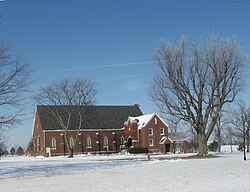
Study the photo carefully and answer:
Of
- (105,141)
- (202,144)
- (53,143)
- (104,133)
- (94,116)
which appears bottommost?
(202,144)

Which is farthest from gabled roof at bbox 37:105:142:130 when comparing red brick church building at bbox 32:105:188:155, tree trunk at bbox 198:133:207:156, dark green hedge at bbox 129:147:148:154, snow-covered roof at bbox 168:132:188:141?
tree trunk at bbox 198:133:207:156

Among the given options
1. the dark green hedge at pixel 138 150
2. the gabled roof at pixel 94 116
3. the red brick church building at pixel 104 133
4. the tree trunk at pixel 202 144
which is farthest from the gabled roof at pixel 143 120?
the tree trunk at pixel 202 144

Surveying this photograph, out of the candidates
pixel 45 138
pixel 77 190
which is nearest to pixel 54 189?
pixel 77 190

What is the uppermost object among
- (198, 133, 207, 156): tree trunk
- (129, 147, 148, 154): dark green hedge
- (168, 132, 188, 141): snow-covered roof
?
(168, 132, 188, 141): snow-covered roof

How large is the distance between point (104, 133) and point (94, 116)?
455 centimetres

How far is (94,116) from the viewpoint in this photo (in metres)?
A: 86.2

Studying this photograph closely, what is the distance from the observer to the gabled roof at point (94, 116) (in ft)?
263

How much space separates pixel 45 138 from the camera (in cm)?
7819

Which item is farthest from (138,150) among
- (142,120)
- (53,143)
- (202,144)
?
(202,144)

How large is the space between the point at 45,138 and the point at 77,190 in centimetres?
6407

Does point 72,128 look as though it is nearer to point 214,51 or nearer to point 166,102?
point 166,102

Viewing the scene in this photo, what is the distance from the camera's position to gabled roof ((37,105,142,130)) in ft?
263

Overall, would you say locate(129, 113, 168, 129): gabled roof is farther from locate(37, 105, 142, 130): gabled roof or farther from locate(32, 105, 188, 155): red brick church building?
locate(37, 105, 142, 130): gabled roof

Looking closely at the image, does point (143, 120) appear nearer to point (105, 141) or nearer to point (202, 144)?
point (105, 141)
